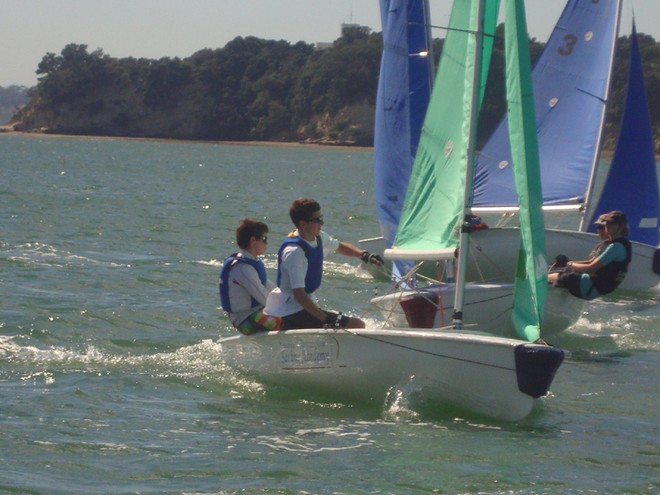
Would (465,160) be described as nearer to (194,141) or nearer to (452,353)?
(452,353)

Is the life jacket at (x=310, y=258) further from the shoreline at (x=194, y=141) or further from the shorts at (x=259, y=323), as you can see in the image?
the shoreline at (x=194, y=141)

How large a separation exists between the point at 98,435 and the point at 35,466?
724 millimetres

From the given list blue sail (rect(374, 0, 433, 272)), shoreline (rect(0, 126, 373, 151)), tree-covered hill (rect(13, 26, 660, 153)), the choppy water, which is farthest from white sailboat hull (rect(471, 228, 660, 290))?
tree-covered hill (rect(13, 26, 660, 153))

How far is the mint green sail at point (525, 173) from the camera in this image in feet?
27.8

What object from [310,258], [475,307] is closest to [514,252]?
[475,307]

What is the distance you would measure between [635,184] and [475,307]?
19.8ft

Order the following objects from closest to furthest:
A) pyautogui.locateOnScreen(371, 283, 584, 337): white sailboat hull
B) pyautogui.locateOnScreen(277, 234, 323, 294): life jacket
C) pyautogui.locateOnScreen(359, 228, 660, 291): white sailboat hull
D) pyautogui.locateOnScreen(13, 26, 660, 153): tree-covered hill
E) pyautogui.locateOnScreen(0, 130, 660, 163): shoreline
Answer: pyautogui.locateOnScreen(277, 234, 323, 294): life jacket → pyautogui.locateOnScreen(371, 283, 584, 337): white sailboat hull → pyautogui.locateOnScreen(359, 228, 660, 291): white sailboat hull → pyautogui.locateOnScreen(0, 130, 660, 163): shoreline → pyautogui.locateOnScreen(13, 26, 660, 153): tree-covered hill

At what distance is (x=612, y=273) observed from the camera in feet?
37.3

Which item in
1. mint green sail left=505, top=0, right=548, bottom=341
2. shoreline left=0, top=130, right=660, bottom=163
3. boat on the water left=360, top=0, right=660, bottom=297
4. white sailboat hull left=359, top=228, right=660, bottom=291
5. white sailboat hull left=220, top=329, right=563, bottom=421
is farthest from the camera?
shoreline left=0, top=130, right=660, bottom=163

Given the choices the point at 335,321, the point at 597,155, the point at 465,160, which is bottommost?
the point at 335,321

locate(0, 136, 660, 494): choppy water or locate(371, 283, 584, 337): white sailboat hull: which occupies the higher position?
locate(371, 283, 584, 337): white sailboat hull

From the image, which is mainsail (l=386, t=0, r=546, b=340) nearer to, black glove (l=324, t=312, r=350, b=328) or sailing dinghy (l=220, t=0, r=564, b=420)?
sailing dinghy (l=220, t=0, r=564, b=420)

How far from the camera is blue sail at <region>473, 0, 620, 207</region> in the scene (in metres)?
15.9

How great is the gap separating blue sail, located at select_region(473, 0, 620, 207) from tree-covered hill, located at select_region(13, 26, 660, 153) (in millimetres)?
82350
